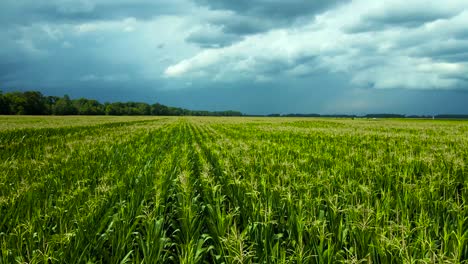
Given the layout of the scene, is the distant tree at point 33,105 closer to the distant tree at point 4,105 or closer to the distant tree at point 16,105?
the distant tree at point 16,105

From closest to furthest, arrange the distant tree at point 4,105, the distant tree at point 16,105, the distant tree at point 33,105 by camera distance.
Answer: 1. the distant tree at point 4,105
2. the distant tree at point 16,105
3. the distant tree at point 33,105

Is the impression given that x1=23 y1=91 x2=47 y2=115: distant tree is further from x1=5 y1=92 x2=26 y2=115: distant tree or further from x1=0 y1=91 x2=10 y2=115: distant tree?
x1=0 y1=91 x2=10 y2=115: distant tree

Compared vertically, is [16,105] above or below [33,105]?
below

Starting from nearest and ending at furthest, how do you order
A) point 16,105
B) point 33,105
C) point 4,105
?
point 4,105 → point 16,105 → point 33,105

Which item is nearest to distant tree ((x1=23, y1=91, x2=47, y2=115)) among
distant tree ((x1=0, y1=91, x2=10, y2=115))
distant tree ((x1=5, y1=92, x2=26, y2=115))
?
distant tree ((x1=5, y1=92, x2=26, y2=115))

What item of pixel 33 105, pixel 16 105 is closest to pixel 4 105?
pixel 16 105

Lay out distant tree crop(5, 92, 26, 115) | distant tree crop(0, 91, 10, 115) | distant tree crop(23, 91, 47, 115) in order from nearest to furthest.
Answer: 1. distant tree crop(0, 91, 10, 115)
2. distant tree crop(5, 92, 26, 115)
3. distant tree crop(23, 91, 47, 115)

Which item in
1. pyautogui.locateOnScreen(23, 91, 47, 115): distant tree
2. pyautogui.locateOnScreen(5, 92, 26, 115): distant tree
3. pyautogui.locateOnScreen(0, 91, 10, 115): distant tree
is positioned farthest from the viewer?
pyautogui.locateOnScreen(23, 91, 47, 115): distant tree

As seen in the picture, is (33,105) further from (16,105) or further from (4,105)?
Answer: (4,105)

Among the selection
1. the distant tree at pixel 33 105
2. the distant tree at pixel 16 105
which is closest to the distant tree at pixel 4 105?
the distant tree at pixel 16 105

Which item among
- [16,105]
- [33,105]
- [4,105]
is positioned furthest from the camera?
[33,105]

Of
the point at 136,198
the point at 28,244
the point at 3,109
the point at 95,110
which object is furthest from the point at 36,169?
the point at 95,110

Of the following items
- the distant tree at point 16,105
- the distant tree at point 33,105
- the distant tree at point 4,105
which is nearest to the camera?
the distant tree at point 4,105

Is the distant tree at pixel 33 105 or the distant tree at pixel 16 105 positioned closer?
the distant tree at pixel 16 105
